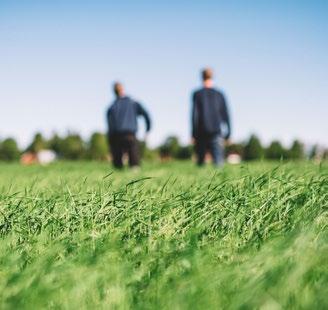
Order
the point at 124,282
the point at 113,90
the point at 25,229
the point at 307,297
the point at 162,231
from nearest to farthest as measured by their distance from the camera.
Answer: the point at 307,297
the point at 124,282
the point at 162,231
the point at 25,229
the point at 113,90

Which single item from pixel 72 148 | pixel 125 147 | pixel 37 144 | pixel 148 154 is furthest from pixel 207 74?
pixel 37 144

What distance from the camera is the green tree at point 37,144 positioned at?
8744 cm

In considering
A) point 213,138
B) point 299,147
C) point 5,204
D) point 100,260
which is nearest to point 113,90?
point 213,138

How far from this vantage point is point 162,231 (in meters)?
2.68

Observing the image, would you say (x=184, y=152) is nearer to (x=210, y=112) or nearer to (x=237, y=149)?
(x=237, y=149)

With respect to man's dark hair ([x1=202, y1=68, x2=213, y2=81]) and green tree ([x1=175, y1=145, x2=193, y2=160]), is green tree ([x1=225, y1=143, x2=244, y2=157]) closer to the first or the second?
green tree ([x1=175, y1=145, x2=193, y2=160])

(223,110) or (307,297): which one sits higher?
(223,110)

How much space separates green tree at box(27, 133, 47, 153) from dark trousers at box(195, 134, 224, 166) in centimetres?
7875

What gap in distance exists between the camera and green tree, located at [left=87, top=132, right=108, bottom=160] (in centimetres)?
8250

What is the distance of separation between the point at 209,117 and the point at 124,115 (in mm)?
1941

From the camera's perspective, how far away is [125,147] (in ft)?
38.5

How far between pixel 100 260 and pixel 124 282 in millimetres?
239

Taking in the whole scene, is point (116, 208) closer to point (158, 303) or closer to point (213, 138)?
point (158, 303)

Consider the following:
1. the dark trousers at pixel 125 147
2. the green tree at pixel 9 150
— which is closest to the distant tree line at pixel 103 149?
the green tree at pixel 9 150
